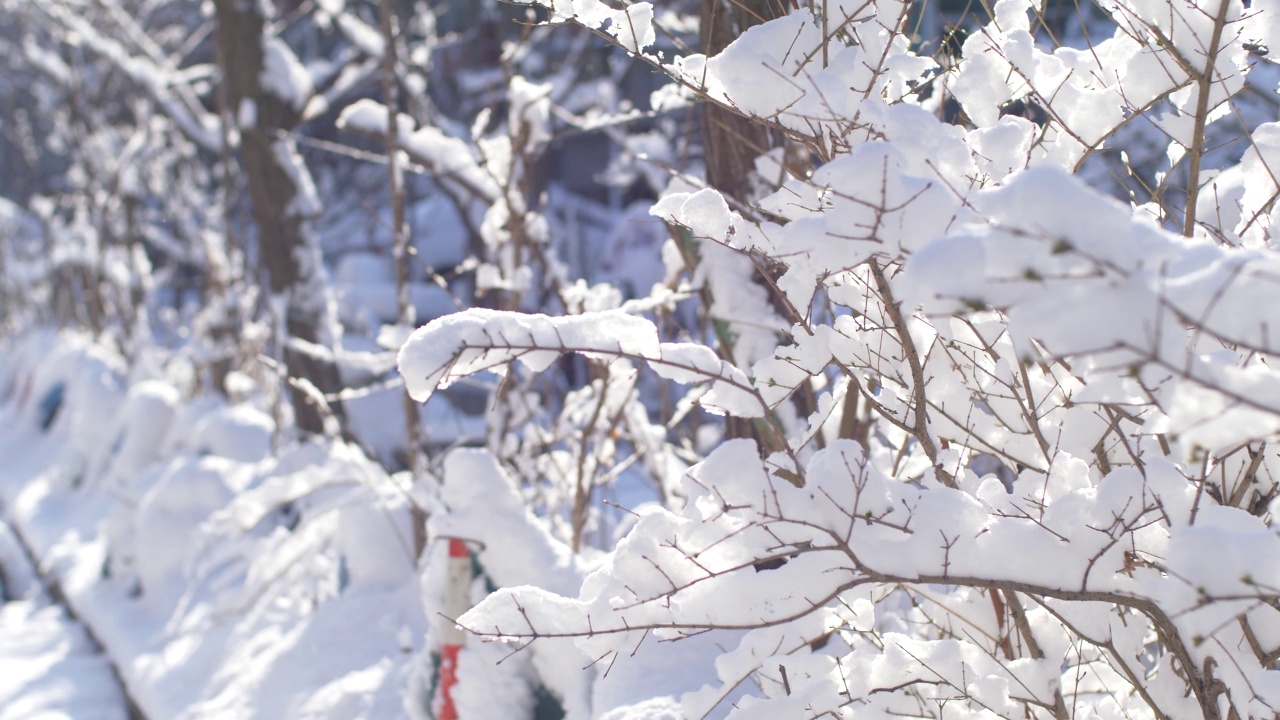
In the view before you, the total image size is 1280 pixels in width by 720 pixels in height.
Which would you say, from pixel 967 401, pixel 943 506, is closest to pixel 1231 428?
pixel 943 506

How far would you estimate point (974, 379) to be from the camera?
1589mm

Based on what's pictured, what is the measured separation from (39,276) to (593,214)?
23.9 feet

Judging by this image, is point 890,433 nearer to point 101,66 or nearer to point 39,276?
point 101,66

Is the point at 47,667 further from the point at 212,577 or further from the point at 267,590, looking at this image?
the point at 267,590

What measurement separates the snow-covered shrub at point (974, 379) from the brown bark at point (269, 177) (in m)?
4.34

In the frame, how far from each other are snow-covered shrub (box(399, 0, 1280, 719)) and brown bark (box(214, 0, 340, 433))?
14.2ft

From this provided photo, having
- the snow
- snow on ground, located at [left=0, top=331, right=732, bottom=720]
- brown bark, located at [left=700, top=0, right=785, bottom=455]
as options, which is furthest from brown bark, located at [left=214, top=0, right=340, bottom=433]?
brown bark, located at [left=700, top=0, right=785, bottom=455]

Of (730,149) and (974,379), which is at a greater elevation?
(730,149)

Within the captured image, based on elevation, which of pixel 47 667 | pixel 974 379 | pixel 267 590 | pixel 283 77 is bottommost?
pixel 47 667

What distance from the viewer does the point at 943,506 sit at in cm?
126

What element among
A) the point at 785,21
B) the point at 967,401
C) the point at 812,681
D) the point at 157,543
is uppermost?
the point at 785,21

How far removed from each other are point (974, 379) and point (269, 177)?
4608 millimetres

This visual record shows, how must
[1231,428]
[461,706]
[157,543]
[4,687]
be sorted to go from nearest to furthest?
[1231,428] → [461,706] → [4,687] → [157,543]

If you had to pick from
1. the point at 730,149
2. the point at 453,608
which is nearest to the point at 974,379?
the point at 730,149
